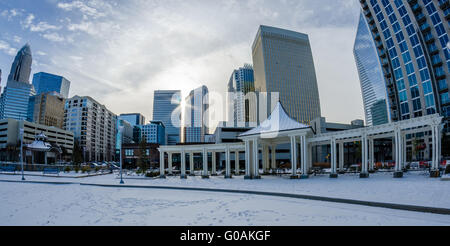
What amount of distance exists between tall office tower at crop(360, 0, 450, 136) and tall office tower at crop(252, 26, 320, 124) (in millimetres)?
52024

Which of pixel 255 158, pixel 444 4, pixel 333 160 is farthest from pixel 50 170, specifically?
pixel 444 4

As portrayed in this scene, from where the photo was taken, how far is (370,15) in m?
60.1

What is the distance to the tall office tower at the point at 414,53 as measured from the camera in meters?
47.1

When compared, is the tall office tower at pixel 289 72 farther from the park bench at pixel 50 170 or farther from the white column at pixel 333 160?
the park bench at pixel 50 170

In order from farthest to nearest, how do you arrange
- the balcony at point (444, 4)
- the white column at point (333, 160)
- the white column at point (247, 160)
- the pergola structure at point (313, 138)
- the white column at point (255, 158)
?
1. the balcony at point (444, 4)
2. the white column at point (247, 160)
3. the white column at point (255, 158)
4. the white column at point (333, 160)
5. the pergola structure at point (313, 138)

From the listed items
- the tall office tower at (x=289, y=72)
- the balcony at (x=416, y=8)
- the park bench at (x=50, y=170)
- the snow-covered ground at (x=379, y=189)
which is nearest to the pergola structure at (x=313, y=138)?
the snow-covered ground at (x=379, y=189)

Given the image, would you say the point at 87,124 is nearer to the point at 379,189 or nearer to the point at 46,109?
the point at 46,109

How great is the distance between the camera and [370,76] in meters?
137

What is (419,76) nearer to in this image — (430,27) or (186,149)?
(430,27)

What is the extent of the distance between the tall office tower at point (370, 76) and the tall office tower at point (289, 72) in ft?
109

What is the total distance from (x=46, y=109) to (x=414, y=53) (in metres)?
169

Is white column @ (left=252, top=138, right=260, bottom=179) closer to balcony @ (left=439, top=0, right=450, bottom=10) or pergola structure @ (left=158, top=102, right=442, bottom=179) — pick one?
pergola structure @ (left=158, top=102, right=442, bottom=179)
